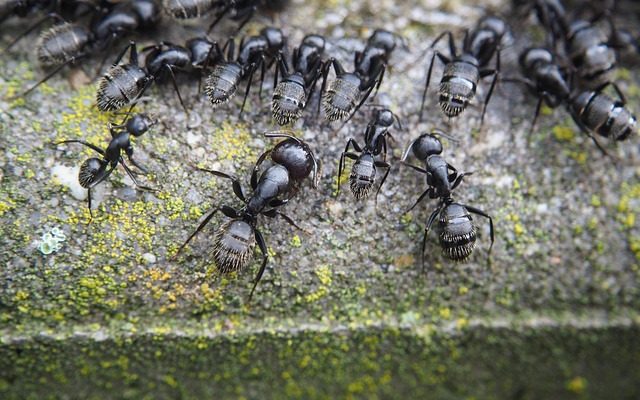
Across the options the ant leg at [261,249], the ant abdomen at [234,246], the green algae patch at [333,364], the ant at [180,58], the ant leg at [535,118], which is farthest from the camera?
the ant leg at [535,118]

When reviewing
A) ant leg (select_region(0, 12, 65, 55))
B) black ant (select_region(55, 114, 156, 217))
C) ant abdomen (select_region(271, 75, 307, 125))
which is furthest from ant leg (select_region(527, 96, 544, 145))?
ant leg (select_region(0, 12, 65, 55))

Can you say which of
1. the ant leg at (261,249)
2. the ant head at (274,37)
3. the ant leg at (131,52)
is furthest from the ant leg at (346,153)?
the ant leg at (131,52)

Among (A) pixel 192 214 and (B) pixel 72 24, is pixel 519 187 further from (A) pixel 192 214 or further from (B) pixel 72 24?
(B) pixel 72 24

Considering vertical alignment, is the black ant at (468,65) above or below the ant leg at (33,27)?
above

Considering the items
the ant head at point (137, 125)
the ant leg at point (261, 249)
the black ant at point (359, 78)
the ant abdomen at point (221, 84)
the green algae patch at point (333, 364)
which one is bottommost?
the green algae patch at point (333, 364)

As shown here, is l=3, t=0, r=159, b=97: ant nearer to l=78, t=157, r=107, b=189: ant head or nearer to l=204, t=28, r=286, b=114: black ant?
l=204, t=28, r=286, b=114: black ant

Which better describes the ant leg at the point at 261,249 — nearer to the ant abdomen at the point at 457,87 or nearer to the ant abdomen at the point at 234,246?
the ant abdomen at the point at 234,246

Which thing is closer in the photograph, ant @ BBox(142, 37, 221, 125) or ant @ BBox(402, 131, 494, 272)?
ant @ BBox(402, 131, 494, 272)

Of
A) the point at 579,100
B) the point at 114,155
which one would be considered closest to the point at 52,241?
the point at 114,155
